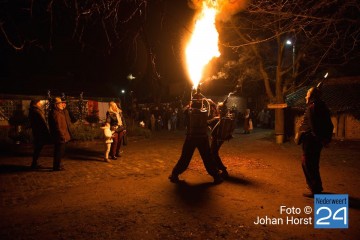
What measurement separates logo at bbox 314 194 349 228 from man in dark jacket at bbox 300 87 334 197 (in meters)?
0.26

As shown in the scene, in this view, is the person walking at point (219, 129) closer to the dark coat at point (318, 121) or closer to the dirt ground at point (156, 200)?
the dirt ground at point (156, 200)

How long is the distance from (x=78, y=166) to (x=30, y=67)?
18.1 m

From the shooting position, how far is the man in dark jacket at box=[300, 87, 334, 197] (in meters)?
5.59

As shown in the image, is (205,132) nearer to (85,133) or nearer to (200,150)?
(200,150)

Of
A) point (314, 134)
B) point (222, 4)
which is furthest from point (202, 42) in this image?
point (314, 134)

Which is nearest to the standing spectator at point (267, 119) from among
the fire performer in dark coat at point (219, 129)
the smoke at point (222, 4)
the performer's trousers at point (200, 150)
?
the smoke at point (222, 4)

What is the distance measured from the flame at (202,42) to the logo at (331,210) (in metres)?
4.55

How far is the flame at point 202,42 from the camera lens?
8484 millimetres

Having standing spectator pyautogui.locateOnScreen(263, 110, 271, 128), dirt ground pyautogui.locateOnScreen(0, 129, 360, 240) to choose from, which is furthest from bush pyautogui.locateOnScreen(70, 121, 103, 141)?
standing spectator pyautogui.locateOnScreen(263, 110, 271, 128)

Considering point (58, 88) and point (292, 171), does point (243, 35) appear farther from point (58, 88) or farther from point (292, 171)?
point (58, 88)

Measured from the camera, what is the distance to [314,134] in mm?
5586

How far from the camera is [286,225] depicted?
14.9 feet

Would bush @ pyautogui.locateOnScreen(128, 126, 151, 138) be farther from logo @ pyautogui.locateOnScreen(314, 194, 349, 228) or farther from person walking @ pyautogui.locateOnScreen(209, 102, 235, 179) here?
logo @ pyautogui.locateOnScreen(314, 194, 349, 228)

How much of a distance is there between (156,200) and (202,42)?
528 centimetres
